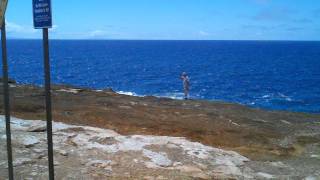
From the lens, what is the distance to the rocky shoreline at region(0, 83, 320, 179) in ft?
48.9

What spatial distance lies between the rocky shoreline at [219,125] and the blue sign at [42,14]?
7671mm

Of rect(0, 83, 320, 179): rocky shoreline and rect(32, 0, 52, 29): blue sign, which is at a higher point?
→ rect(32, 0, 52, 29): blue sign

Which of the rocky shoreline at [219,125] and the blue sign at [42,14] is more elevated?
the blue sign at [42,14]

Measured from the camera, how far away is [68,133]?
575 inches

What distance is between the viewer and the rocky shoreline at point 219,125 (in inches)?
586

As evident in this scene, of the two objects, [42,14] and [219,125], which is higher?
[42,14]

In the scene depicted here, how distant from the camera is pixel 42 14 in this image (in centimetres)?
684

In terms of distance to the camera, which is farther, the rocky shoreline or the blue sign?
the rocky shoreline

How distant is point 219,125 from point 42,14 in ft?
49.3

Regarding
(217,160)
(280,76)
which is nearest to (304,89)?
(280,76)

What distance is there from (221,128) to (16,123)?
29.0 feet

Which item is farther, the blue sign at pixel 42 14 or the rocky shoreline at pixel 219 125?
the rocky shoreline at pixel 219 125

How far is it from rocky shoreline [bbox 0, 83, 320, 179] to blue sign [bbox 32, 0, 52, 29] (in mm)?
7671

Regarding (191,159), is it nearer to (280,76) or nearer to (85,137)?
(85,137)
